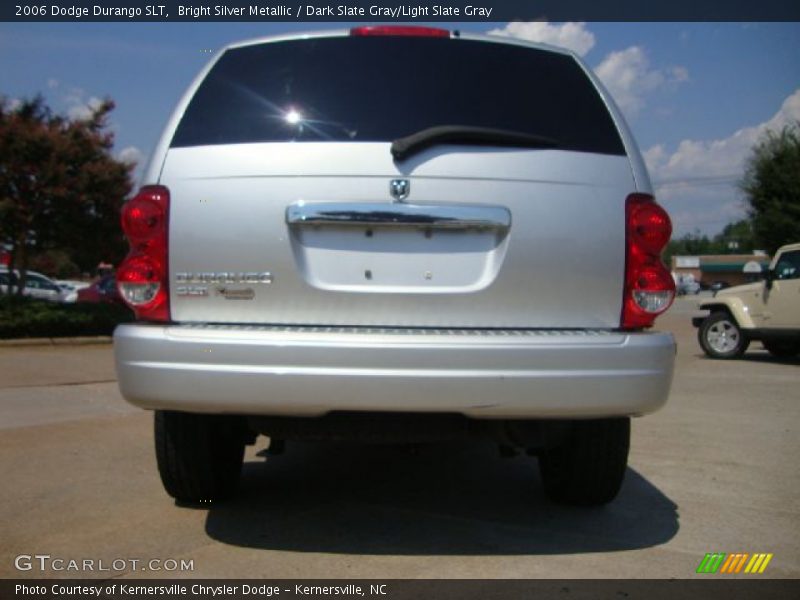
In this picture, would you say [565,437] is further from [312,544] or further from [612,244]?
[312,544]

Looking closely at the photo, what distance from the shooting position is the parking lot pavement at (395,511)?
2.98 metres

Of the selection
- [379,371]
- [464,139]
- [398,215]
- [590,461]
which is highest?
[464,139]

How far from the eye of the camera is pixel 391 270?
2.78 meters

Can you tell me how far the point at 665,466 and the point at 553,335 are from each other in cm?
241

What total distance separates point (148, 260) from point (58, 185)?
11.2m

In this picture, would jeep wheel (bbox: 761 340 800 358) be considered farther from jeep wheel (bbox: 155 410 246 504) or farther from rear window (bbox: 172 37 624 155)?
jeep wheel (bbox: 155 410 246 504)

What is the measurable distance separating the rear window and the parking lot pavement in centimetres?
152

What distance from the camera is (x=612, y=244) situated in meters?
2.84

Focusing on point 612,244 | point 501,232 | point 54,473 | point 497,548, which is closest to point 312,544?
point 497,548

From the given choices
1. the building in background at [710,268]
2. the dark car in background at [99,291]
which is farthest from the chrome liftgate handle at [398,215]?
the building in background at [710,268]

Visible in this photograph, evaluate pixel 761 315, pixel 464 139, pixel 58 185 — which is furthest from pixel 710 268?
pixel 464 139

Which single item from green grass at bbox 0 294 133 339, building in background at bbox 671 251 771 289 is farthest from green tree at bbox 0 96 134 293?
building in background at bbox 671 251 771 289

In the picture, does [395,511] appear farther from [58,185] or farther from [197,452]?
[58,185]

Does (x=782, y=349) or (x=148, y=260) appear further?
(x=782, y=349)
